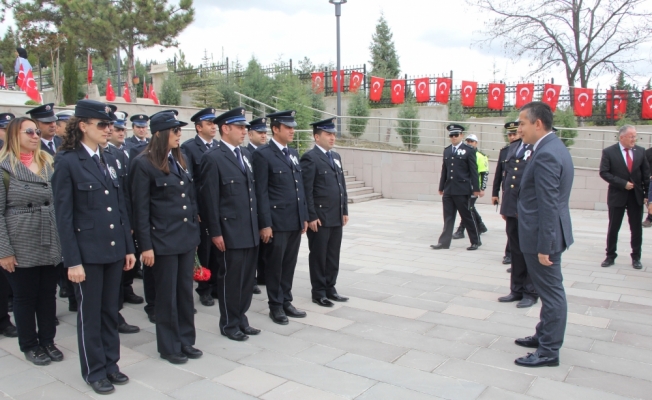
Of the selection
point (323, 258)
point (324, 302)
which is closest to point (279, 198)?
point (323, 258)

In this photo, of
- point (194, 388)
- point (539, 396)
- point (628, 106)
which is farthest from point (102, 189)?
point (628, 106)

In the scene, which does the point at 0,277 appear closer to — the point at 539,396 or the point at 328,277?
the point at 328,277

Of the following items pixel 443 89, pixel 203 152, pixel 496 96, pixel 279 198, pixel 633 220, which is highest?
pixel 443 89

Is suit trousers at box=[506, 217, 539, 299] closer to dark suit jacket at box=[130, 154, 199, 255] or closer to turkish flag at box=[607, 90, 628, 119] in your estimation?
dark suit jacket at box=[130, 154, 199, 255]

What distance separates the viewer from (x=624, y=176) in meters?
6.46

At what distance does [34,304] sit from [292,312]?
2.07 meters

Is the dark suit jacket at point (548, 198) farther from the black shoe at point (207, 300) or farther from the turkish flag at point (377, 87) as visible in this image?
the turkish flag at point (377, 87)

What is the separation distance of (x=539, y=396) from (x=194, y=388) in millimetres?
2124

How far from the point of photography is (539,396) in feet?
10.3

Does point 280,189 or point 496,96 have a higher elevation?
point 496,96

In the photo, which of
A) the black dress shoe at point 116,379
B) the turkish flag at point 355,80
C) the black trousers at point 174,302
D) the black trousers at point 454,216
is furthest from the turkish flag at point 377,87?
the black dress shoe at point 116,379

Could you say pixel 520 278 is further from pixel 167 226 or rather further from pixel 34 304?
pixel 34 304

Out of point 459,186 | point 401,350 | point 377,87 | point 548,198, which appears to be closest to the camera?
point 548,198

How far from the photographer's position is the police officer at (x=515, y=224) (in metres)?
5.08
